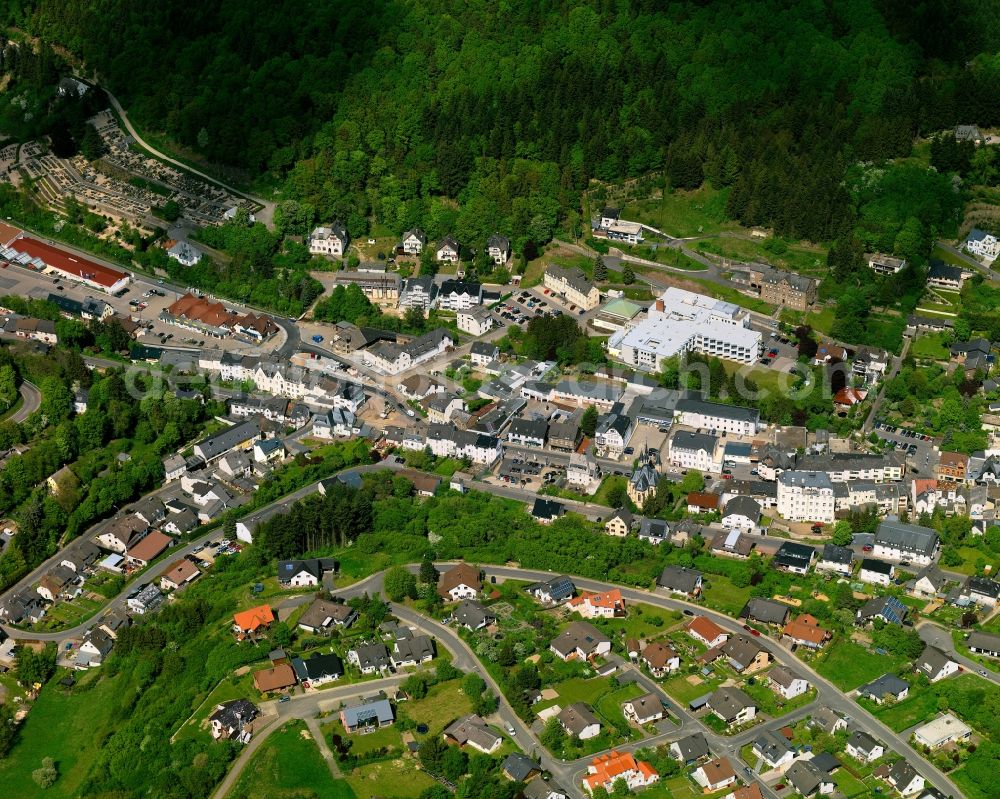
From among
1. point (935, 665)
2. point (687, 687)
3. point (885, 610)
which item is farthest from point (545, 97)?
point (935, 665)

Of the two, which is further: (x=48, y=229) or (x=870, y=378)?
(x=48, y=229)

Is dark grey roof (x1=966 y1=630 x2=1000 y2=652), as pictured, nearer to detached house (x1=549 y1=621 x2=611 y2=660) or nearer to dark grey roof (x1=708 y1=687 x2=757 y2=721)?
dark grey roof (x1=708 y1=687 x2=757 y2=721)

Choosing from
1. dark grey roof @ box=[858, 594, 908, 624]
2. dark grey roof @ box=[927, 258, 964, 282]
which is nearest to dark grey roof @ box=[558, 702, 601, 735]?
dark grey roof @ box=[858, 594, 908, 624]

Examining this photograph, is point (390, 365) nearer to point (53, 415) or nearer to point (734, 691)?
point (53, 415)

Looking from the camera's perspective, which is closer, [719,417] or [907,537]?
[907,537]

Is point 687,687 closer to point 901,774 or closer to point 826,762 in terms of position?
point 826,762

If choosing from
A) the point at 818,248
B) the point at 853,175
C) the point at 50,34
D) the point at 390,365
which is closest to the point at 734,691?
the point at 390,365
